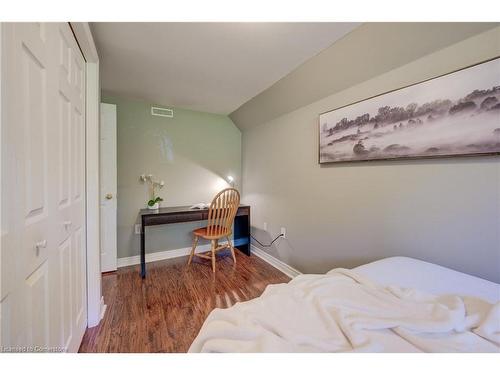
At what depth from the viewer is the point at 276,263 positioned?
248 centimetres

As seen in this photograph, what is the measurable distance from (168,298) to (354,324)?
5.53 feet

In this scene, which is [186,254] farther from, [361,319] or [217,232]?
Result: [361,319]

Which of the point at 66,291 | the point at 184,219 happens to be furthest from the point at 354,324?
the point at 184,219

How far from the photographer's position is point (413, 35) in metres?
1.16

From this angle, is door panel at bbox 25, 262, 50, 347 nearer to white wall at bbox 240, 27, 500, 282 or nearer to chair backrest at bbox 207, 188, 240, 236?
chair backrest at bbox 207, 188, 240, 236

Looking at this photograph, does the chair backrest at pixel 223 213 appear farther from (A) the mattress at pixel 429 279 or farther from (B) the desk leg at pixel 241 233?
(A) the mattress at pixel 429 279

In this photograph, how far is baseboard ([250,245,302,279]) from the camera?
7.36ft

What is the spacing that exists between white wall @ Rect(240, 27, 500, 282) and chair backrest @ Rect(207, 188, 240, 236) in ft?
1.58

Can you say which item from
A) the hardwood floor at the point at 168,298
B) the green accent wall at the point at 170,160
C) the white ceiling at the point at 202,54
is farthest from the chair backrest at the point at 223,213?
the white ceiling at the point at 202,54

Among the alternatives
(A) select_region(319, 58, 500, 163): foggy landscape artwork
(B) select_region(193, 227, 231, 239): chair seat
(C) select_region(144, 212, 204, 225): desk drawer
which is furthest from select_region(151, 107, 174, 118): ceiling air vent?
(A) select_region(319, 58, 500, 163): foggy landscape artwork

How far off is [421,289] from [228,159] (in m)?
2.69

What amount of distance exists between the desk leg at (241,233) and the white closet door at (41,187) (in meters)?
1.97

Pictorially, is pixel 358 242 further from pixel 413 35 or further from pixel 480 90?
pixel 413 35
